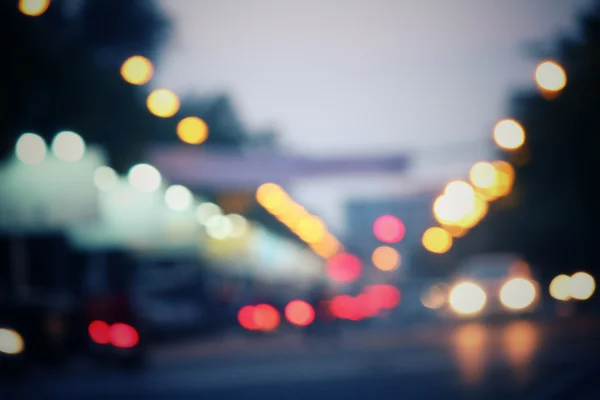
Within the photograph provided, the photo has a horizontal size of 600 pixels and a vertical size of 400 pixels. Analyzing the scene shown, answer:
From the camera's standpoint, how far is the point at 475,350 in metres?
20.7

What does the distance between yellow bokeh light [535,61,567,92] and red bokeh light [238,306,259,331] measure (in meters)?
15.6

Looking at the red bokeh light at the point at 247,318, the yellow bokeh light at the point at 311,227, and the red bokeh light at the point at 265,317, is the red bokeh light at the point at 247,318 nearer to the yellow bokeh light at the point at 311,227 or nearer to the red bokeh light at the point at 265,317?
the red bokeh light at the point at 265,317

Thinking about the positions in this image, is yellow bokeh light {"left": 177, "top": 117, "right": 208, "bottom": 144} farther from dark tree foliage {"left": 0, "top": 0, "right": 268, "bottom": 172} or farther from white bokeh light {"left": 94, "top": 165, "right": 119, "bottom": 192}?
white bokeh light {"left": 94, "top": 165, "right": 119, "bottom": 192}

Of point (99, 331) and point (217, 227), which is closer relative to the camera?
point (99, 331)

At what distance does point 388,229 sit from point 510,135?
3742mm

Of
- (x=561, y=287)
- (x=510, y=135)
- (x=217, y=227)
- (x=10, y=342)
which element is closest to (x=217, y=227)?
(x=217, y=227)

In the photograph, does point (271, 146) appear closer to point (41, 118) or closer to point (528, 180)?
point (528, 180)

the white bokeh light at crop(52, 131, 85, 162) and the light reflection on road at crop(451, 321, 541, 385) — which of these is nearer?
the light reflection on road at crop(451, 321, 541, 385)

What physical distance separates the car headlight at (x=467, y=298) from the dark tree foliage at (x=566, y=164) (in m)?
3.67

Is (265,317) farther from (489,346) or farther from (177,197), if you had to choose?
(489,346)

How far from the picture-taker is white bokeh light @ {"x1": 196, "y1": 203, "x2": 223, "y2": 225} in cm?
4222

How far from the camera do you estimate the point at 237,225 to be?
55594 mm

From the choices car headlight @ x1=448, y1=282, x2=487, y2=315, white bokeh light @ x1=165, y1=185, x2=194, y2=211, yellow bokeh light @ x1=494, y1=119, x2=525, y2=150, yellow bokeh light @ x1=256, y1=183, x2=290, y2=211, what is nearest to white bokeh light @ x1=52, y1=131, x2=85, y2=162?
yellow bokeh light @ x1=494, y1=119, x2=525, y2=150

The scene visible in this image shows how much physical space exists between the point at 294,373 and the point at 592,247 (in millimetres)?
21024
